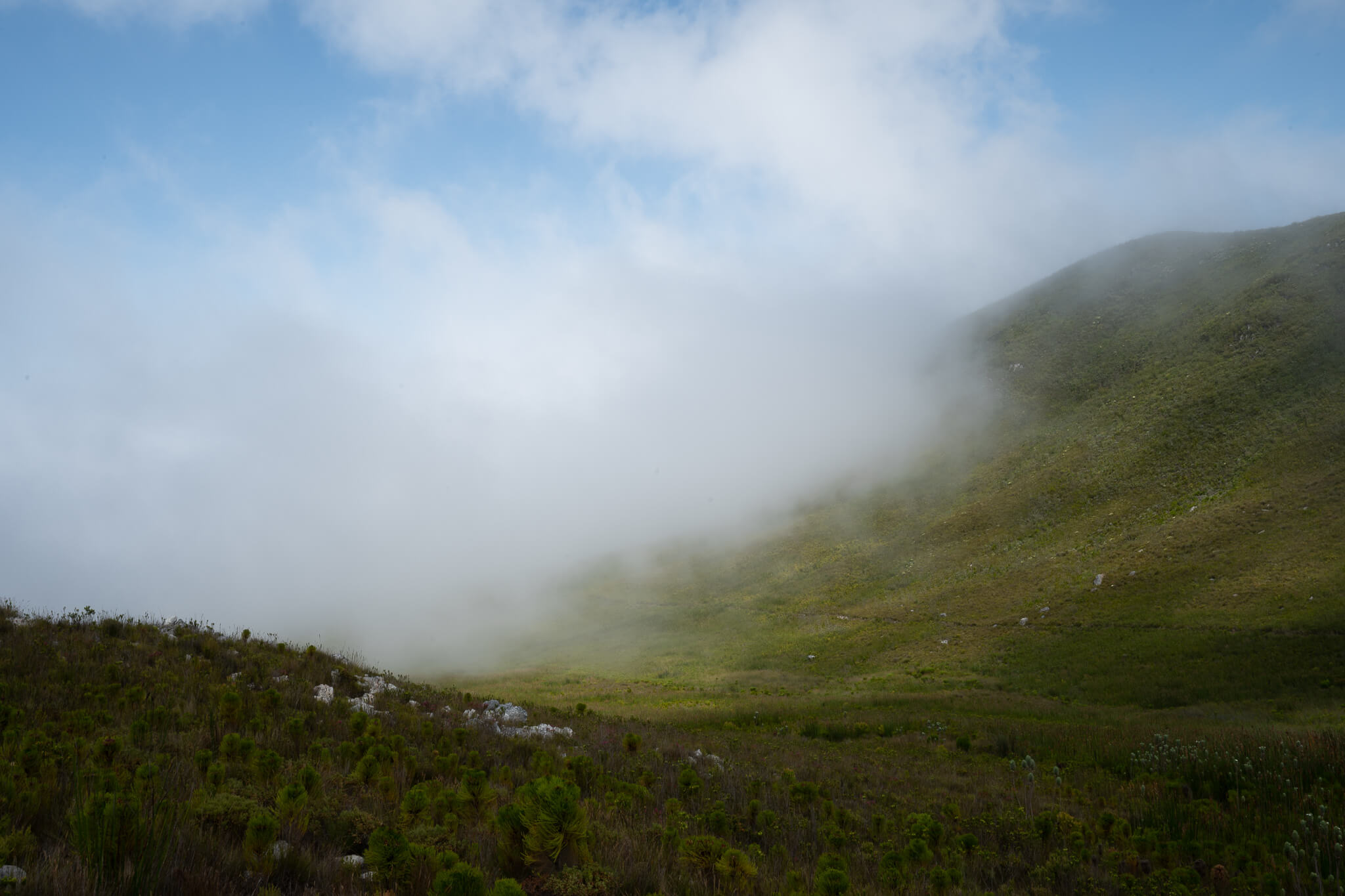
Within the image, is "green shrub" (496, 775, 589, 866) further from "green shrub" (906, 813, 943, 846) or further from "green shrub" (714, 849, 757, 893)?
"green shrub" (906, 813, 943, 846)

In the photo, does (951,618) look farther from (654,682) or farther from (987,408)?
(987,408)

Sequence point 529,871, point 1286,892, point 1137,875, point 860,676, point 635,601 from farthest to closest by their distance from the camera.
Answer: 1. point 635,601
2. point 860,676
3. point 1137,875
4. point 1286,892
5. point 529,871

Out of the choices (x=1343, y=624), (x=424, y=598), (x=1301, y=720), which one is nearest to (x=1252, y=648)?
(x=1343, y=624)

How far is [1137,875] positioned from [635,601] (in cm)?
9554

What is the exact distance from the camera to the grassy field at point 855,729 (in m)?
4.75

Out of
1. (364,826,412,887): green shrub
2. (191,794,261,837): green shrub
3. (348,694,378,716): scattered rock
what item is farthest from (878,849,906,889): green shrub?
(348,694,378,716): scattered rock

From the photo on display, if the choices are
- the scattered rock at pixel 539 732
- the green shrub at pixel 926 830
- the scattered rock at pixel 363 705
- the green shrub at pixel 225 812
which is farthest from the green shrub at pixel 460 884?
the scattered rock at pixel 539 732

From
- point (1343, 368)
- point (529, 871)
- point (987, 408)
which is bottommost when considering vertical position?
point (529, 871)

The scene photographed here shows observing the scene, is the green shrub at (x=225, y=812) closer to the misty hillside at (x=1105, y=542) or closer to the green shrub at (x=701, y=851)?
the green shrub at (x=701, y=851)

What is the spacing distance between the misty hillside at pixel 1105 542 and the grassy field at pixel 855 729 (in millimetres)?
478

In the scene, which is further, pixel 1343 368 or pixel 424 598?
pixel 424 598

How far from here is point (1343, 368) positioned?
70.2 metres

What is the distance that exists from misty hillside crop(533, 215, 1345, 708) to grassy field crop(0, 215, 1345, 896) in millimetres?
478

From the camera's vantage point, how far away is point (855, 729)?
23.3 meters
